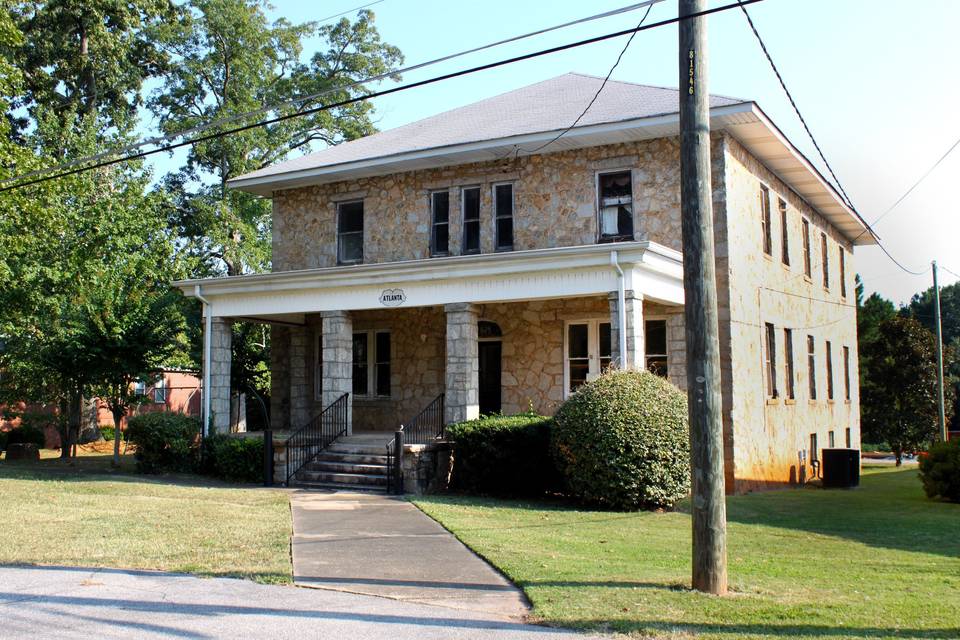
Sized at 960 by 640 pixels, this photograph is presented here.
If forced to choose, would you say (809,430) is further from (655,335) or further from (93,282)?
(93,282)

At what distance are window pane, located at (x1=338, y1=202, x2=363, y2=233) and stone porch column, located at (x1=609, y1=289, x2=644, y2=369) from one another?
27.1 feet

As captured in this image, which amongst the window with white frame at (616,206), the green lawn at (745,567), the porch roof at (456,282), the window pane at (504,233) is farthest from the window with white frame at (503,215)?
the green lawn at (745,567)

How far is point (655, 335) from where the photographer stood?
59.9 ft

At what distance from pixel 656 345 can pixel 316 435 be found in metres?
7.08

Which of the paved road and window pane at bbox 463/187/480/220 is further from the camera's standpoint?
window pane at bbox 463/187/480/220

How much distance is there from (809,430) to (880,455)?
23983 millimetres

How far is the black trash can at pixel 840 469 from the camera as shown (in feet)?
66.7

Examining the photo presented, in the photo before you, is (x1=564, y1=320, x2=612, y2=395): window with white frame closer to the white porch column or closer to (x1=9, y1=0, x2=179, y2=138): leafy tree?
the white porch column

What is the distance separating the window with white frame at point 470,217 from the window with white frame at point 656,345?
13.8 feet

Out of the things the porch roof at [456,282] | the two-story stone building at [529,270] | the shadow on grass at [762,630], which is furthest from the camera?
the two-story stone building at [529,270]

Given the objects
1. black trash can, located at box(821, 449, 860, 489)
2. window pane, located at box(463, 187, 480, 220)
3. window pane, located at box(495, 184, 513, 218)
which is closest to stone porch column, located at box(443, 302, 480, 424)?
window pane, located at box(495, 184, 513, 218)

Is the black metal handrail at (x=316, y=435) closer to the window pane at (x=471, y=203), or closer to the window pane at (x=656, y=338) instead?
the window pane at (x=471, y=203)

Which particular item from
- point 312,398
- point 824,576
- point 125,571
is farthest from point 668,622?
point 312,398

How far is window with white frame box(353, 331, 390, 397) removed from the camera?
68.6ft
